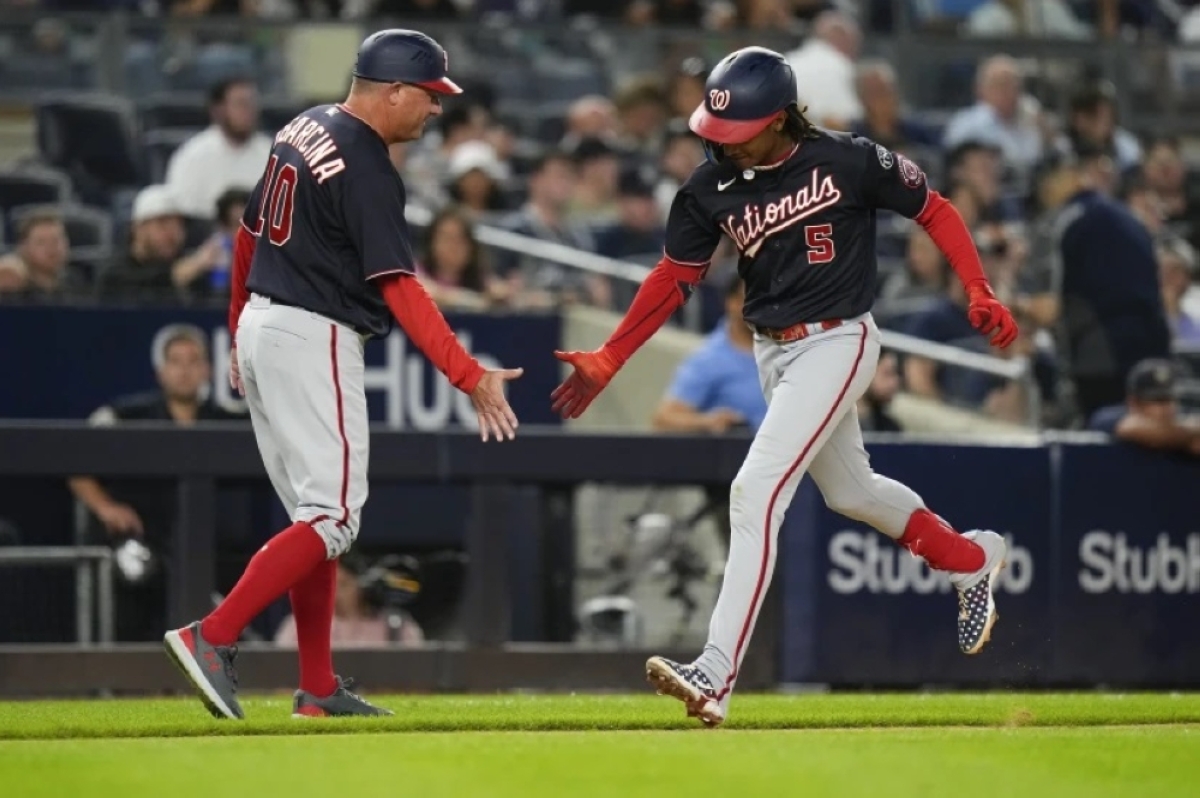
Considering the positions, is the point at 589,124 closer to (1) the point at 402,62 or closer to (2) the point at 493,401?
(1) the point at 402,62

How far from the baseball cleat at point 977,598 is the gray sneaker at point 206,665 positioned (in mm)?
2358

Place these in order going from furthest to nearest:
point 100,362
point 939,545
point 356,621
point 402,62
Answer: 1. point 100,362
2. point 356,621
3. point 939,545
4. point 402,62

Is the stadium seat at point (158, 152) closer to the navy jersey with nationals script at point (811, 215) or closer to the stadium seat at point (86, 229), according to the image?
the stadium seat at point (86, 229)

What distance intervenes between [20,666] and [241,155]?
4594 mm

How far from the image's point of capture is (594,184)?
14.2 m

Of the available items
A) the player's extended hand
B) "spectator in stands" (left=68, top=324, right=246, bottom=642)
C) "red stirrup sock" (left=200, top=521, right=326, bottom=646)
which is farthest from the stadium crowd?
"red stirrup sock" (left=200, top=521, right=326, bottom=646)

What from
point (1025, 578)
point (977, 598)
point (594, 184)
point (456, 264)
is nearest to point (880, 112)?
point (594, 184)

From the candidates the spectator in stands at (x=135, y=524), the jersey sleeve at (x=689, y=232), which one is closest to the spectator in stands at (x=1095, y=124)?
the spectator in stands at (x=135, y=524)

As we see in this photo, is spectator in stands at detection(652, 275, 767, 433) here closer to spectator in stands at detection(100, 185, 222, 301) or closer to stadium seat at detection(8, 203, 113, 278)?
spectator in stands at detection(100, 185, 222, 301)

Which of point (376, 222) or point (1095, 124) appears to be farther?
point (1095, 124)

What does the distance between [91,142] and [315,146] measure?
302 inches

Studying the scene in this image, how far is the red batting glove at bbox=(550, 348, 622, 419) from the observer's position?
7.15m

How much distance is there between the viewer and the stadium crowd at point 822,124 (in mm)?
11156

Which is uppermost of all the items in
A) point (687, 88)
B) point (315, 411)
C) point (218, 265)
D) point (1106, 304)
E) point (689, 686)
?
point (687, 88)
